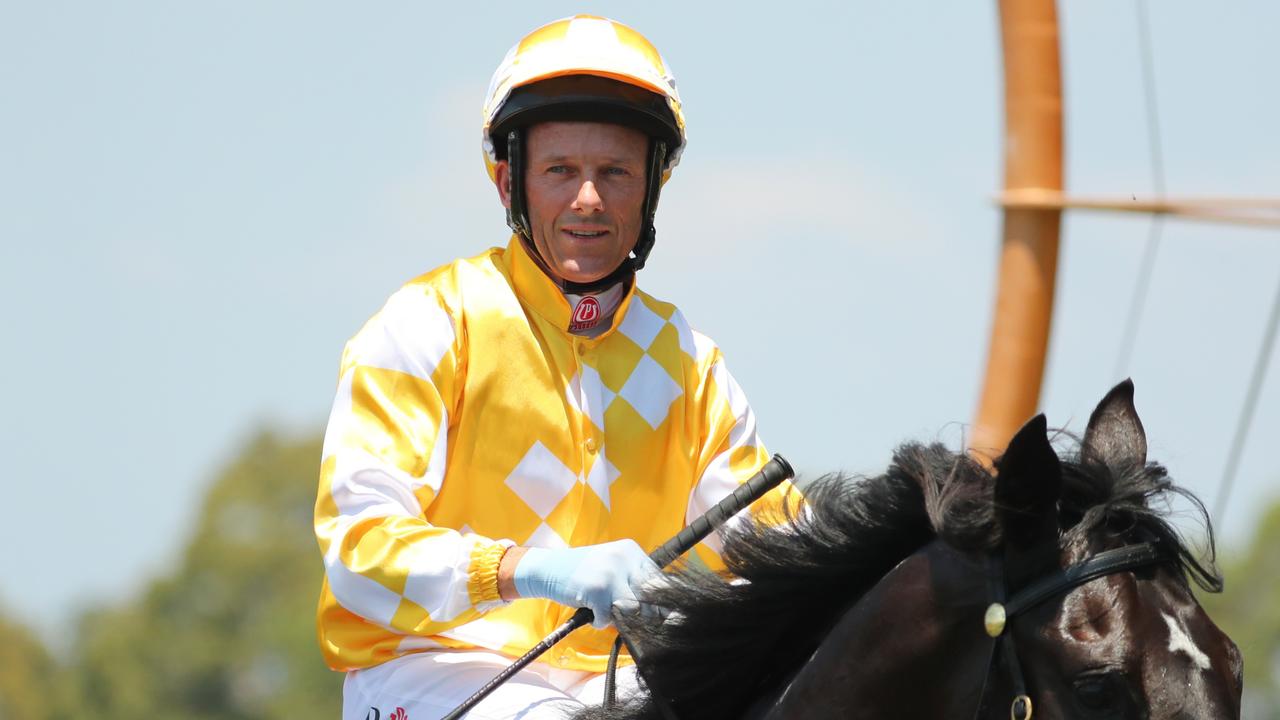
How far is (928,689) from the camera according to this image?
2957mm

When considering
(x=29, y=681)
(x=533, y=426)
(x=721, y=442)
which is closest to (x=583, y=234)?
(x=533, y=426)

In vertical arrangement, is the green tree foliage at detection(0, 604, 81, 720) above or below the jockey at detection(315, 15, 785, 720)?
below

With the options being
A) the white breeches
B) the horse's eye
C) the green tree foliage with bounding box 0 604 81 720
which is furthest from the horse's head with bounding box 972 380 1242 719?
the green tree foliage with bounding box 0 604 81 720

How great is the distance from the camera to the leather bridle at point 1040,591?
281 centimetres

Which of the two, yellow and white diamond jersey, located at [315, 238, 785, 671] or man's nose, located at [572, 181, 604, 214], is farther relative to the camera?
man's nose, located at [572, 181, 604, 214]

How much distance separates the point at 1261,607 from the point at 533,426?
135 feet

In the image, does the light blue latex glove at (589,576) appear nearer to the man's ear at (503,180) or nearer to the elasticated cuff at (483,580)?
the elasticated cuff at (483,580)

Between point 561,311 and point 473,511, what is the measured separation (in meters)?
0.54

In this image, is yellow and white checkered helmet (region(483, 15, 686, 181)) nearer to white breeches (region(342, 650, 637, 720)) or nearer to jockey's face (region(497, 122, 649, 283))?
jockey's face (region(497, 122, 649, 283))

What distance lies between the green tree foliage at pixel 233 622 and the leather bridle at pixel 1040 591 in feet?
127

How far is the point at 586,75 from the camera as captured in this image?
414cm

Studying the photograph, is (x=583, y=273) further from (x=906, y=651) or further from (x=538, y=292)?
(x=906, y=651)

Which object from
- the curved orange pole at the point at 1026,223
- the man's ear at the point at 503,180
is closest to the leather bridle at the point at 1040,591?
the man's ear at the point at 503,180

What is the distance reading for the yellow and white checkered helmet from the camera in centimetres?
413
